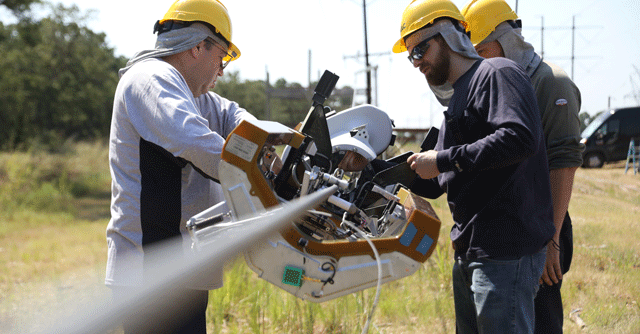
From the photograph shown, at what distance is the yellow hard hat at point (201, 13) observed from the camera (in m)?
2.21

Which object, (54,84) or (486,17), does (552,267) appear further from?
(54,84)

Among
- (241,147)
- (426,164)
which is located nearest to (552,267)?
(426,164)

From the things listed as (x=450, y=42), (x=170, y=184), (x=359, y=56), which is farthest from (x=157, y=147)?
(x=359, y=56)

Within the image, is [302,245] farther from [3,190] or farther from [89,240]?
[3,190]

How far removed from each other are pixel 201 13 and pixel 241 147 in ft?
3.08

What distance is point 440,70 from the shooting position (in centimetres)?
219

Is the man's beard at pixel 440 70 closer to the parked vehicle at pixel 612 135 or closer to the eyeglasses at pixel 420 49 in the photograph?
the eyeglasses at pixel 420 49

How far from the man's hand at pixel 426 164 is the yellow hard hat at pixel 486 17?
0.94m

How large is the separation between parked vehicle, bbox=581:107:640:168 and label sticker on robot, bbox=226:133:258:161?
17.6m

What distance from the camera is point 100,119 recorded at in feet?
Result: 100.0

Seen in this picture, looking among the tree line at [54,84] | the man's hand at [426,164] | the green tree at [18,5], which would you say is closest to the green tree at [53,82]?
the tree line at [54,84]

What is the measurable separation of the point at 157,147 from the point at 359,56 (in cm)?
765

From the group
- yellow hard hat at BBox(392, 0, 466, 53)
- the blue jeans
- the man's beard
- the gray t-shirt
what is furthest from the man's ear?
the blue jeans

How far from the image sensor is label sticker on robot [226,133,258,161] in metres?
1.62
